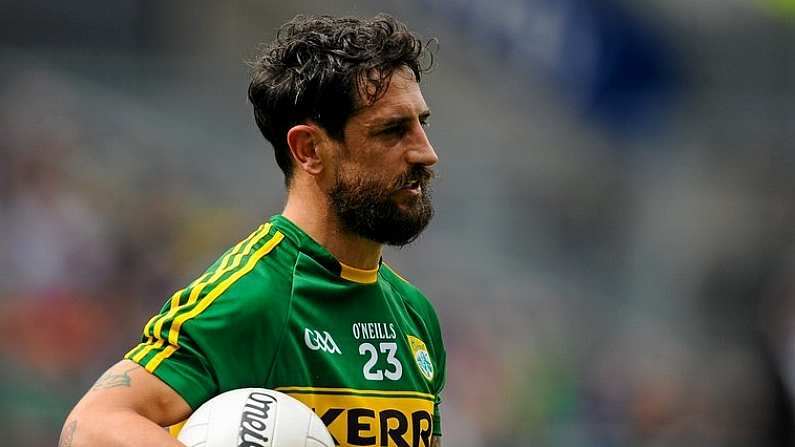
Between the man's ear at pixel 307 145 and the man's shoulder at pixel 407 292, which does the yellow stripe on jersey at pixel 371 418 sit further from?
the man's ear at pixel 307 145

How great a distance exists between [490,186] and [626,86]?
1.95 m

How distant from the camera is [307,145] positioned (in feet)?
11.5

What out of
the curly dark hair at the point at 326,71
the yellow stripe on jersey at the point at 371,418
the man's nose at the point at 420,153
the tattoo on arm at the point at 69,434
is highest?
the curly dark hair at the point at 326,71

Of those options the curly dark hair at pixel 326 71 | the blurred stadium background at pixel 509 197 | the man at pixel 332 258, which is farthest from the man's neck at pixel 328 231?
the blurred stadium background at pixel 509 197

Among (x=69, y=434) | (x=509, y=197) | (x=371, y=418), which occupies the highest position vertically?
(x=509, y=197)

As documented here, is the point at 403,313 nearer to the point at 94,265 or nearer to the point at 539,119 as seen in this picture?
the point at 94,265

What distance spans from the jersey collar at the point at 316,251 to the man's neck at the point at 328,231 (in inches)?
0.7

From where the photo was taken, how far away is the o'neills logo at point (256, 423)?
2.88 m

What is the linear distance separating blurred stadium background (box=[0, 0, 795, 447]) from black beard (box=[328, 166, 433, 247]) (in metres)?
5.56

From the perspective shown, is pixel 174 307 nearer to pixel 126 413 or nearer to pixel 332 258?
pixel 126 413

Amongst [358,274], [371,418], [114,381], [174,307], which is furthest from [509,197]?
[114,381]

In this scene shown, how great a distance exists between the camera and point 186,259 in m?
10.2

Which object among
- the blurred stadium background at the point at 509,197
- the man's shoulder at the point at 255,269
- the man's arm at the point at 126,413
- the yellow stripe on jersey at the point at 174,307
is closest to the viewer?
the man's arm at the point at 126,413

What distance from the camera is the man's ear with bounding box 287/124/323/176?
11.5 ft
